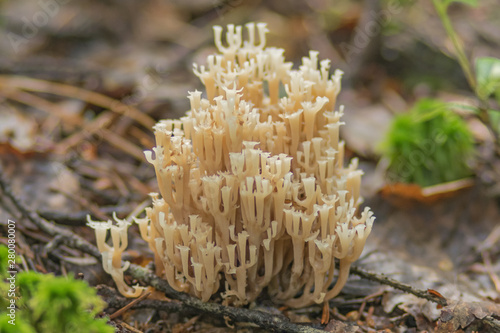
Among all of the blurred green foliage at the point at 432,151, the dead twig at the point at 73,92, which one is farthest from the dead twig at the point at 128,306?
the blurred green foliage at the point at 432,151

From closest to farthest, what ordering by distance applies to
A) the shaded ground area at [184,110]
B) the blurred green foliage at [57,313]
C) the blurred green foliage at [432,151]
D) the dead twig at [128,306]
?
1. the blurred green foliage at [57,313]
2. the dead twig at [128,306]
3. the shaded ground area at [184,110]
4. the blurred green foliage at [432,151]

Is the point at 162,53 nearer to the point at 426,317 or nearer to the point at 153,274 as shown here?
the point at 153,274

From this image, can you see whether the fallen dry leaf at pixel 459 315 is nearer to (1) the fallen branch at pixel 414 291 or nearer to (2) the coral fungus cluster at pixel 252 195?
(1) the fallen branch at pixel 414 291

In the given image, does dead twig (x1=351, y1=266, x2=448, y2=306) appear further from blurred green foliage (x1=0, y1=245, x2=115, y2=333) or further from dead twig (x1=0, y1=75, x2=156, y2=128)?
dead twig (x1=0, y1=75, x2=156, y2=128)

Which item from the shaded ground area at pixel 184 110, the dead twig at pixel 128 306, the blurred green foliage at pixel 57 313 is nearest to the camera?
the blurred green foliage at pixel 57 313

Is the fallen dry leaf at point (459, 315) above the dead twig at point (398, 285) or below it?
below

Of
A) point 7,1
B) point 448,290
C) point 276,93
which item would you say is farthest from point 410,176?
point 7,1

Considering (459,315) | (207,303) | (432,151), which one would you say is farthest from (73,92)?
(459,315)
